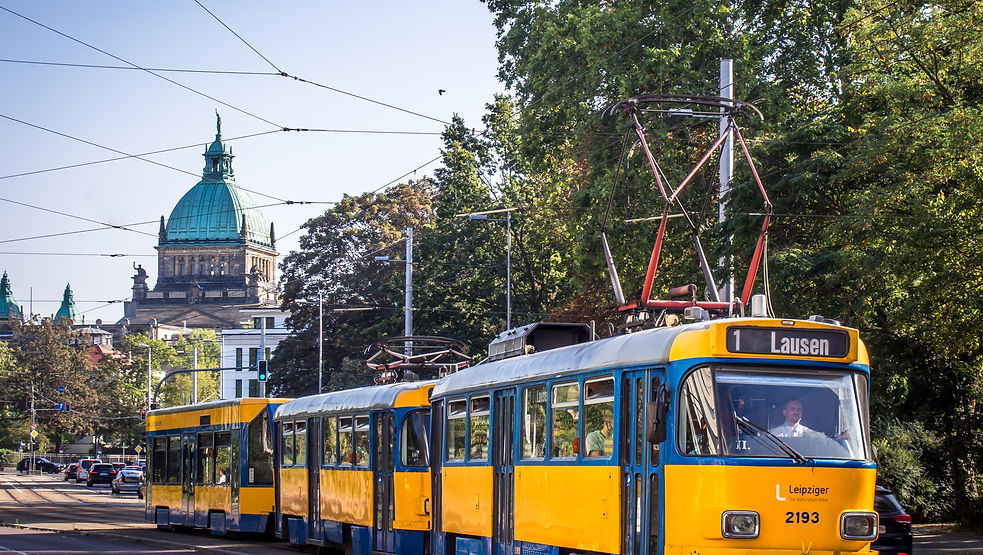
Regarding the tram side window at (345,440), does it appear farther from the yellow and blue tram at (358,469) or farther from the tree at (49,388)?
the tree at (49,388)

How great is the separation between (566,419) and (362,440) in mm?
7659

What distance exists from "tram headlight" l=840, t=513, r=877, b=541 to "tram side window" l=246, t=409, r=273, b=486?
1609cm

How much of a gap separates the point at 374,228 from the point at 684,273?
4325 cm

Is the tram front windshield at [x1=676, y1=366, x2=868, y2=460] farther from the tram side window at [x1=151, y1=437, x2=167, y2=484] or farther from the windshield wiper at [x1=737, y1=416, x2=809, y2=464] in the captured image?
the tram side window at [x1=151, y1=437, x2=167, y2=484]

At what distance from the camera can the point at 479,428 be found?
53.5ft

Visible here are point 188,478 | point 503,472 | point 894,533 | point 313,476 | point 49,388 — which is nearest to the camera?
point 503,472

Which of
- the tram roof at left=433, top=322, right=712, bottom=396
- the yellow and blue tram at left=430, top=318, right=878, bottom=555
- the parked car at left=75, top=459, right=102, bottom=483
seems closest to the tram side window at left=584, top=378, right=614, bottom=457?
the yellow and blue tram at left=430, top=318, right=878, bottom=555

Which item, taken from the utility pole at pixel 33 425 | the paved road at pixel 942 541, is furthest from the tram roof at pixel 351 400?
the utility pole at pixel 33 425

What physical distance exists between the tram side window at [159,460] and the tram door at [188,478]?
4.43 ft

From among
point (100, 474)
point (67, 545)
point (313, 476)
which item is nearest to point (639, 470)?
point (313, 476)

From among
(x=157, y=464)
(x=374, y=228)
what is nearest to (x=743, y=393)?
(x=157, y=464)

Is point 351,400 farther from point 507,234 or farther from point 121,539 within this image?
point 507,234

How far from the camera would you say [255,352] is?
431 ft

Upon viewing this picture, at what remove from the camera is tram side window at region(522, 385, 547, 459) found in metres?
14.4
